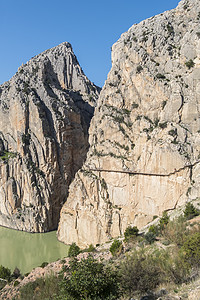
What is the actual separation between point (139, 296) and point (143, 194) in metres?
20.4

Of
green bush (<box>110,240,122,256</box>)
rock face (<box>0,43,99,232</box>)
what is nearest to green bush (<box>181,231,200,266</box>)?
green bush (<box>110,240,122,256</box>)

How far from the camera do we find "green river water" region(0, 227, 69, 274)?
36.2 meters

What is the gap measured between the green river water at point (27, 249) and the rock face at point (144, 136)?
8.19ft

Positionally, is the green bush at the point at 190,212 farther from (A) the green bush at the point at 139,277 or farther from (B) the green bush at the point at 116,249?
(A) the green bush at the point at 139,277

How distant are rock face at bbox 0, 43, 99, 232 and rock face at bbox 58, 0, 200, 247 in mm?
8825

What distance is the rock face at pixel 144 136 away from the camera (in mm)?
31359

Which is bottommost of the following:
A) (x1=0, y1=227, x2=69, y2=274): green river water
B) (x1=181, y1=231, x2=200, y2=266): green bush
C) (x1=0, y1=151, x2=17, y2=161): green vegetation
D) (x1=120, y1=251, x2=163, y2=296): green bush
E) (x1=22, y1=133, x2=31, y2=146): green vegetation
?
(x1=0, y1=227, x2=69, y2=274): green river water

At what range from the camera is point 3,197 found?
51.0m

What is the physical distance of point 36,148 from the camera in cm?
5084

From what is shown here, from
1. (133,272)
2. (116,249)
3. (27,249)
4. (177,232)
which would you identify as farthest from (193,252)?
(27,249)

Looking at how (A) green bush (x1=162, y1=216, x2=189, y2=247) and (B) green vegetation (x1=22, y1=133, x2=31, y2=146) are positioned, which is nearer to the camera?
(A) green bush (x1=162, y1=216, x2=189, y2=247)

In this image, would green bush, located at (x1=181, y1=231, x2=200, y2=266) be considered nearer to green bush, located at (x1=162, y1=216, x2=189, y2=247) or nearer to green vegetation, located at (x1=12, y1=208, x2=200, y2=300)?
green vegetation, located at (x1=12, y1=208, x2=200, y2=300)

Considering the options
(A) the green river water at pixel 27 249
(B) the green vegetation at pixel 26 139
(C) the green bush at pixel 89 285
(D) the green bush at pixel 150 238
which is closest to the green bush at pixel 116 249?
(D) the green bush at pixel 150 238

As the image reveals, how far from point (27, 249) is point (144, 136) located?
24.3 m
